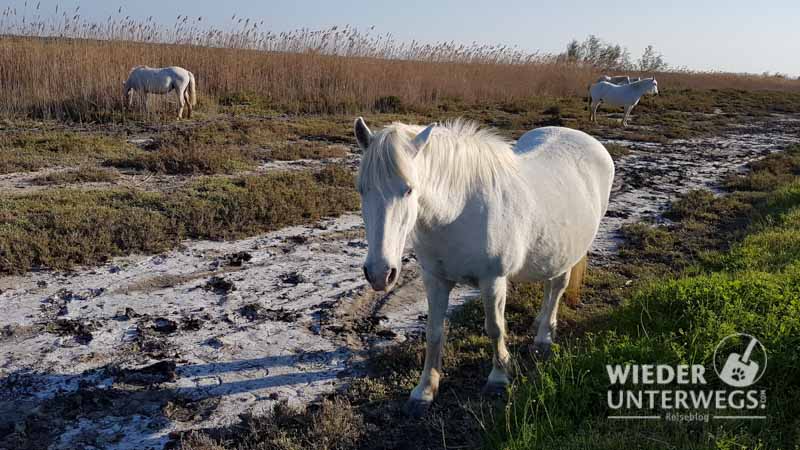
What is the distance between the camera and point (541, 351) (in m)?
3.38

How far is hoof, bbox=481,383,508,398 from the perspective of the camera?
289 cm

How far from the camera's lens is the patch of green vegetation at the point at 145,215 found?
4.26 metres

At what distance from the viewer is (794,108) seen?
20688 millimetres

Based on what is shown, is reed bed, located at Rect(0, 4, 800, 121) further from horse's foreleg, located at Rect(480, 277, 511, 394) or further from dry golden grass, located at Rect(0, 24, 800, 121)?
horse's foreleg, located at Rect(480, 277, 511, 394)

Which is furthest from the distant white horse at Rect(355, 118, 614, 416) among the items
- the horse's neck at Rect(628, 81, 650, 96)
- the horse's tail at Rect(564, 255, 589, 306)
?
the horse's neck at Rect(628, 81, 650, 96)

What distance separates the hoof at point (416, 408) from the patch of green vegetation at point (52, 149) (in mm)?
5991

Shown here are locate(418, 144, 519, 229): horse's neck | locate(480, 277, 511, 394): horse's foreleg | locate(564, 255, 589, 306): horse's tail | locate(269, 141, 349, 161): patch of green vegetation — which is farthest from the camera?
locate(269, 141, 349, 161): patch of green vegetation

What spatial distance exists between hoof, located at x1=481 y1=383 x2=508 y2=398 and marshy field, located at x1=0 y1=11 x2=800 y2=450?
58 millimetres

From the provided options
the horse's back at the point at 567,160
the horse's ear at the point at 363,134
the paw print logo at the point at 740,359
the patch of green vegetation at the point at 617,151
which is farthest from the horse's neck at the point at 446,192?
the patch of green vegetation at the point at 617,151

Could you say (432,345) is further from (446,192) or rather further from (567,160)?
(567,160)

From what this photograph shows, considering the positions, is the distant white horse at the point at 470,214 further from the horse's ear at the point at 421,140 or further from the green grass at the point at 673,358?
the green grass at the point at 673,358

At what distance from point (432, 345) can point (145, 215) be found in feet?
11.5

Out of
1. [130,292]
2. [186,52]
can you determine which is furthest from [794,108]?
[130,292]

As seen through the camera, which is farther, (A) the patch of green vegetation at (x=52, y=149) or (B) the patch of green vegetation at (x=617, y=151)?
(B) the patch of green vegetation at (x=617, y=151)
